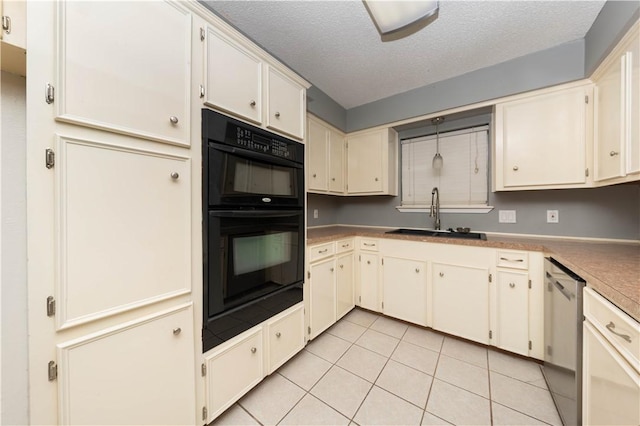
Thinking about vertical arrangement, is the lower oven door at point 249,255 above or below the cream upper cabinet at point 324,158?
below

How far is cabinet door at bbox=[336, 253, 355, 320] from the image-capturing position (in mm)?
2246

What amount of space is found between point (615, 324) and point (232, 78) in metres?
2.01

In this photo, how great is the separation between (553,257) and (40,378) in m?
2.55

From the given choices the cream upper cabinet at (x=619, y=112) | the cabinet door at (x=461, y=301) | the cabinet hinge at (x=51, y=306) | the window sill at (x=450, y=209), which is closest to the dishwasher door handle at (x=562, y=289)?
the cabinet door at (x=461, y=301)

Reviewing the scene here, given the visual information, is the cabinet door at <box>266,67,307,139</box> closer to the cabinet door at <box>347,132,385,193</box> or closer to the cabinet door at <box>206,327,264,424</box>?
the cabinet door at <box>347,132,385,193</box>

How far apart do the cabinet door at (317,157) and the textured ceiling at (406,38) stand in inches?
19.4

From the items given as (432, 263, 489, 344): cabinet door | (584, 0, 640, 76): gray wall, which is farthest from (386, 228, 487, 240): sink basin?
(584, 0, 640, 76): gray wall

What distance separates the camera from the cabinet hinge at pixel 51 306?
29.8 inches

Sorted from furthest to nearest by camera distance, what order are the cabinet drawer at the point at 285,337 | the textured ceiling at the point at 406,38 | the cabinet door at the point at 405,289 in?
the cabinet door at the point at 405,289, the cabinet drawer at the point at 285,337, the textured ceiling at the point at 406,38

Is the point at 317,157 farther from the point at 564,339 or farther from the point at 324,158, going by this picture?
the point at 564,339

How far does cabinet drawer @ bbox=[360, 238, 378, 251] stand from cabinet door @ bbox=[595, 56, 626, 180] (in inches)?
66.5

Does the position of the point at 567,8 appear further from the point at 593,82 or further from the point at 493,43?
the point at 593,82

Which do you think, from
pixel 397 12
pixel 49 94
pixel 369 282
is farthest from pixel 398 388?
pixel 397 12

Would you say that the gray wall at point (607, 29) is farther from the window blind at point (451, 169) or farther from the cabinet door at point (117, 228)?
the cabinet door at point (117, 228)
